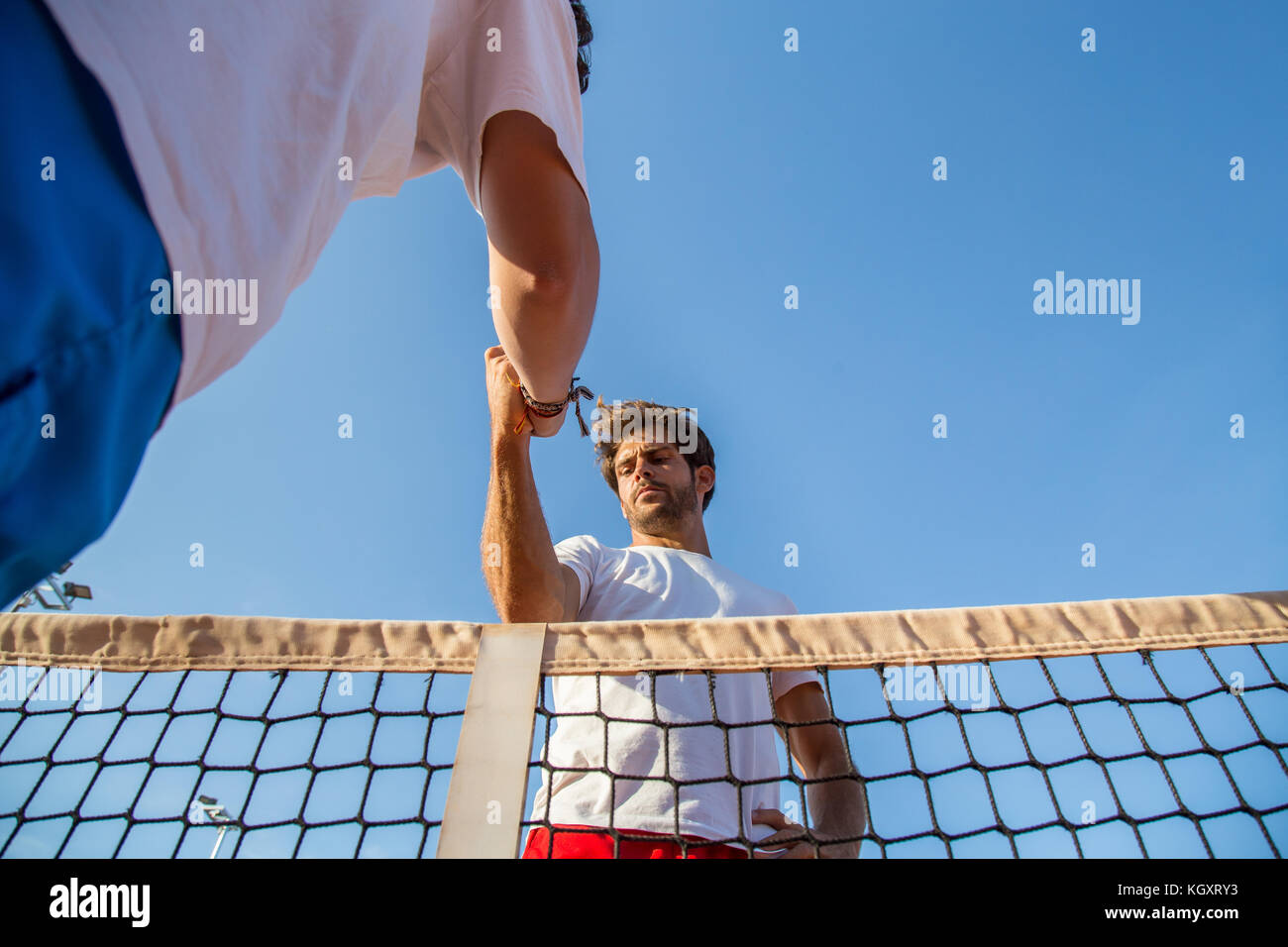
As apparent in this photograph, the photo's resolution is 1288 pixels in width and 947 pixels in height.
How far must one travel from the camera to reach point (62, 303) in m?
0.52

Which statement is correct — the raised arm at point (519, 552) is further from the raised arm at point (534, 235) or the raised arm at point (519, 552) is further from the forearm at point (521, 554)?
the raised arm at point (534, 235)

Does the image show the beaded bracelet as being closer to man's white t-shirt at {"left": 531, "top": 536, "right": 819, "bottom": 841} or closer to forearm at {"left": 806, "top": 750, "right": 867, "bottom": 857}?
man's white t-shirt at {"left": 531, "top": 536, "right": 819, "bottom": 841}

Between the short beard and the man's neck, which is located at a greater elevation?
the short beard

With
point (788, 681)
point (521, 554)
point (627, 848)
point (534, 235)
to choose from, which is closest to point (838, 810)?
point (788, 681)

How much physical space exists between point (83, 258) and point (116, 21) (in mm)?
169

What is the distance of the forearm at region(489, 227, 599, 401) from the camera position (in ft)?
3.64

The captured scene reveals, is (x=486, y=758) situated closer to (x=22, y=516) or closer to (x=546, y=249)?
(x=546, y=249)

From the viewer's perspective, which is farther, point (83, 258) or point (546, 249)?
point (546, 249)

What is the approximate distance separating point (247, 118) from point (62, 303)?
221mm

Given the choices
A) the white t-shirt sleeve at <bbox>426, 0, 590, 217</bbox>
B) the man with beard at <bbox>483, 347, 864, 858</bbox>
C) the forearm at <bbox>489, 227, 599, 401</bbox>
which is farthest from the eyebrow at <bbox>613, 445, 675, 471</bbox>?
the white t-shirt sleeve at <bbox>426, 0, 590, 217</bbox>

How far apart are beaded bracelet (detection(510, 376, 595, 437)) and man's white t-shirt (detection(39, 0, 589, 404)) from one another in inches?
31.1

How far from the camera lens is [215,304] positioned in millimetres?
634

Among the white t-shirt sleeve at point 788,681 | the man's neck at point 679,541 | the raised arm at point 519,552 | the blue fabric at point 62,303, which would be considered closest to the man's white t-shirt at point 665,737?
the white t-shirt sleeve at point 788,681
